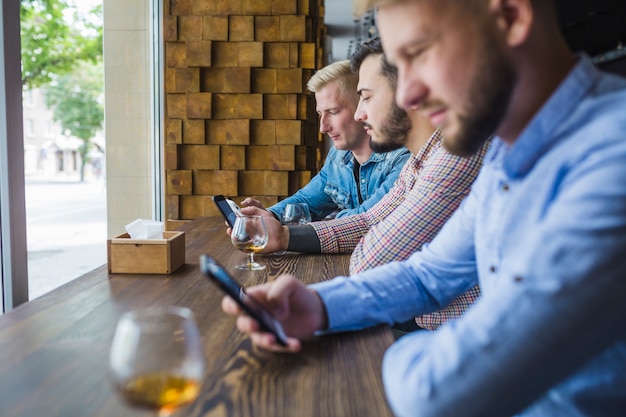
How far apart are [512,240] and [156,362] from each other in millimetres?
582

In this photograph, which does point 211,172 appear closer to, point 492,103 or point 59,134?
point 59,134

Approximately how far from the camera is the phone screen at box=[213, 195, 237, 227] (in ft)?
7.12

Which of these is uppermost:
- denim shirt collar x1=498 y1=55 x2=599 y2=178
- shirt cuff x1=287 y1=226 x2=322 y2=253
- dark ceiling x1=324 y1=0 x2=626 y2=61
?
dark ceiling x1=324 y1=0 x2=626 y2=61

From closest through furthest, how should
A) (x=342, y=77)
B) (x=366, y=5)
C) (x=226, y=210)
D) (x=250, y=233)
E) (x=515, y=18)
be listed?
(x=515, y=18) → (x=366, y=5) → (x=250, y=233) → (x=226, y=210) → (x=342, y=77)

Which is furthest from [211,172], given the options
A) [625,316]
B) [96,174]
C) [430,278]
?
[625,316]

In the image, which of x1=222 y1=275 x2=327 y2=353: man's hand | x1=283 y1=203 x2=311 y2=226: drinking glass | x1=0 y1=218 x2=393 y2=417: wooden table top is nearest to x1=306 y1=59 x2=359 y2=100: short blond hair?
x1=283 y1=203 x2=311 y2=226: drinking glass

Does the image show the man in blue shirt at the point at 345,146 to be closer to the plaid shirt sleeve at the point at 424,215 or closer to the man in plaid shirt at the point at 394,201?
the man in plaid shirt at the point at 394,201

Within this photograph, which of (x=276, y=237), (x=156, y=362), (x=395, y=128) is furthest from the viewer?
(x=395, y=128)

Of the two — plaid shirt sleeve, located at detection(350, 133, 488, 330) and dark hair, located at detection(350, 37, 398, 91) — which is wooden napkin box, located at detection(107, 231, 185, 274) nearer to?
plaid shirt sleeve, located at detection(350, 133, 488, 330)

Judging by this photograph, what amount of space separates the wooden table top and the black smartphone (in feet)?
0.15

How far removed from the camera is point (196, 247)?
7.13ft

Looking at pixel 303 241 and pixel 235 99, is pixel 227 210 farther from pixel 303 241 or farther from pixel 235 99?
pixel 235 99

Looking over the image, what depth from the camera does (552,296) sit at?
0.72m

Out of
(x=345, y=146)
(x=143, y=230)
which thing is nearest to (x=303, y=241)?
(x=143, y=230)
